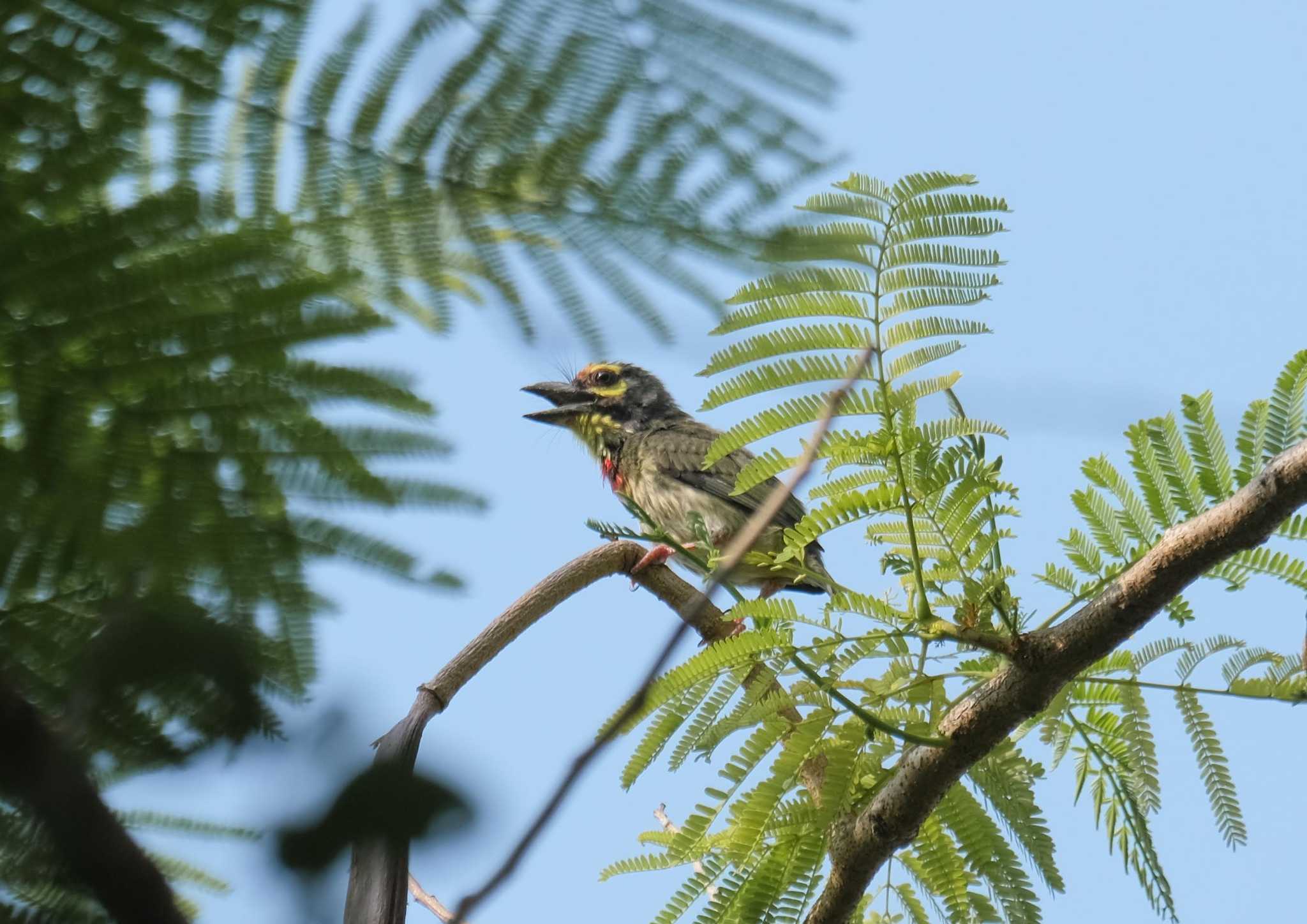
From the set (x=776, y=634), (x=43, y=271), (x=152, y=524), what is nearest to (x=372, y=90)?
(x=43, y=271)

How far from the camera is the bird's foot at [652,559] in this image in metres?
4.52

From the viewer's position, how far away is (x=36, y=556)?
1056 millimetres

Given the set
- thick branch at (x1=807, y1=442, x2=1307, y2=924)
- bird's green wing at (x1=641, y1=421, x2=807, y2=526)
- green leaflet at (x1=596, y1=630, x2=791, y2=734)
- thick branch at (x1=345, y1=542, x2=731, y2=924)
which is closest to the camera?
thick branch at (x1=345, y1=542, x2=731, y2=924)

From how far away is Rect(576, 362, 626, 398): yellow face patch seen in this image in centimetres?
803

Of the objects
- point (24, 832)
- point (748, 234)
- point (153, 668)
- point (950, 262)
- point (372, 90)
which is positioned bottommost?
point (24, 832)

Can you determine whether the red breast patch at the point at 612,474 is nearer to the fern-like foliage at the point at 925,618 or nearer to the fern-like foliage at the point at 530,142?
the fern-like foliage at the point at 925,618

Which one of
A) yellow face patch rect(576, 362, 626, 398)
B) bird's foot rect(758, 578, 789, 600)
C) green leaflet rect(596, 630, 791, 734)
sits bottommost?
green leaflet rect(596, 630, 791, 734)

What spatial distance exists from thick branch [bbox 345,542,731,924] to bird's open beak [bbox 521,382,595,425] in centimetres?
314

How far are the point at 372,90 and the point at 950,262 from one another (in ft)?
5.99

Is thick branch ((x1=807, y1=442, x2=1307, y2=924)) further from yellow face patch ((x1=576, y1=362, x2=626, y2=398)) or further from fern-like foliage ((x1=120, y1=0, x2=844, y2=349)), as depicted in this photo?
yellow face patch ((x1=576, y1=362, x2=626, y2=398))

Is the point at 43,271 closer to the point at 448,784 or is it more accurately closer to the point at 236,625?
the point at 236,625

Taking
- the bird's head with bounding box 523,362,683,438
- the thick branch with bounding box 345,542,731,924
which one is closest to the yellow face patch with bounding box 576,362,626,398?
the bird's head with bounding box 523,362,683,438

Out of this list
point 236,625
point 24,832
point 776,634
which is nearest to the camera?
point 24,832

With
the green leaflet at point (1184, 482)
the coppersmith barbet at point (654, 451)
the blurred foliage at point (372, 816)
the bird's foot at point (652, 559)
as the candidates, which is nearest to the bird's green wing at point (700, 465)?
the coppersmith barbet at point (654, 451)
